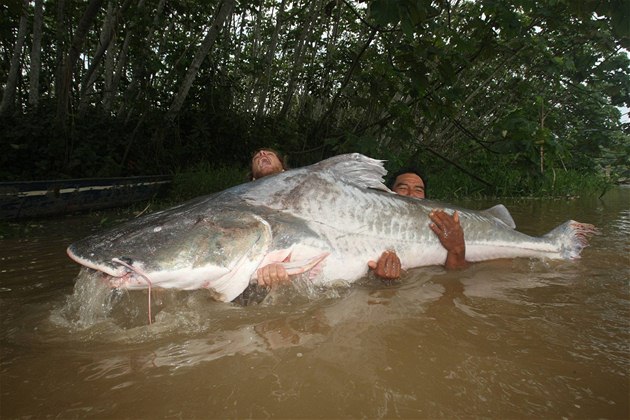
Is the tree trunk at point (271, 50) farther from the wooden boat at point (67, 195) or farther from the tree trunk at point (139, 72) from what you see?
the wooden boat at point (67, 195)

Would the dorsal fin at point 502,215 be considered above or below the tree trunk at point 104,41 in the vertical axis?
below

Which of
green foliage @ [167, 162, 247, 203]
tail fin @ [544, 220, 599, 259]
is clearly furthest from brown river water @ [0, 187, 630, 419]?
green foliage @ [167, 162, 247, 203]

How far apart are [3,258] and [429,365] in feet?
12.4

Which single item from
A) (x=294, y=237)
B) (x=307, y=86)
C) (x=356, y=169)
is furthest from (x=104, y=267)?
(x=307, y=86)

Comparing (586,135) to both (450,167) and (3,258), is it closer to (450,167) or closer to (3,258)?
(450,167)

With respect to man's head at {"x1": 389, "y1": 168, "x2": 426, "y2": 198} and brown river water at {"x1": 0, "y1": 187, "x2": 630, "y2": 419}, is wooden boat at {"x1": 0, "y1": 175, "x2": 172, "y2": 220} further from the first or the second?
man's head at {"x1": 389, "y1": 168, "x2": 426, "y2": 198}

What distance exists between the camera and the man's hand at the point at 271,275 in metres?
2.16

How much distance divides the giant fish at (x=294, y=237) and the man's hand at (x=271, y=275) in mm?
41

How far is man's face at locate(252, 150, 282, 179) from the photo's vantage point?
3.84 meters

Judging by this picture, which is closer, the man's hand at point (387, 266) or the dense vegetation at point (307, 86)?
the man's hand at point (387, 266)

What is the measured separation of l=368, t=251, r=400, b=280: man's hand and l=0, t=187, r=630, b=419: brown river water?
99mm

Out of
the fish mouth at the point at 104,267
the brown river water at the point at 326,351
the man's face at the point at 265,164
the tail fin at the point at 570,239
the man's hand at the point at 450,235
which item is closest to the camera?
the brown river water at the point at 326,351

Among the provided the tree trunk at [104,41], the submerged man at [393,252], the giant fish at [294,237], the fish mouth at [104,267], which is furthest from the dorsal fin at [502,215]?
the tree trunk at [104,41]

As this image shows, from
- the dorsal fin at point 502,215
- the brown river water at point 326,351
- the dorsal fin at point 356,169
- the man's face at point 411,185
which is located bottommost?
the brown river water at point 326,351
